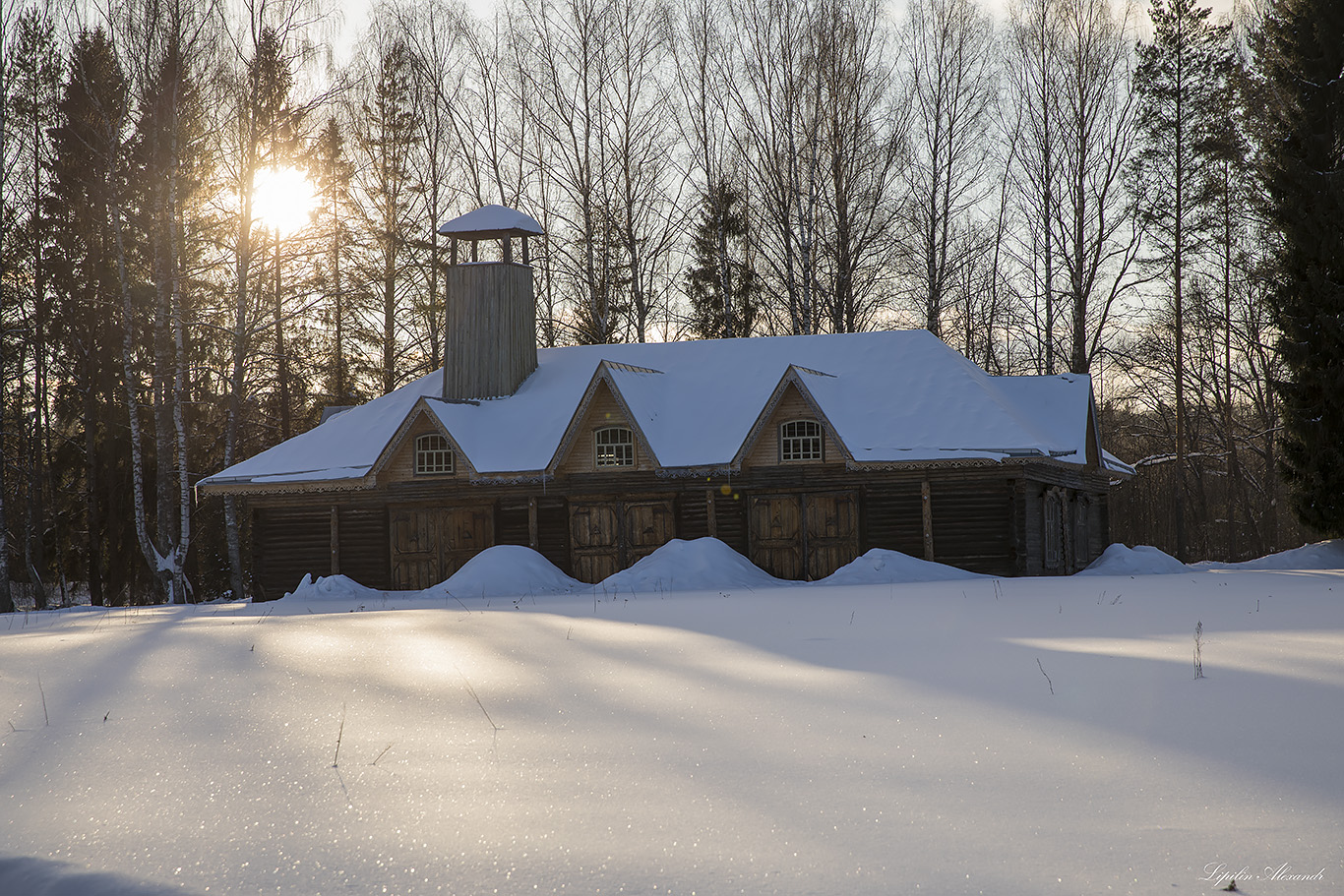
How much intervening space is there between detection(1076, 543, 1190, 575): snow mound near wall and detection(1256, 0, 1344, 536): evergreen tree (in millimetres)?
4547

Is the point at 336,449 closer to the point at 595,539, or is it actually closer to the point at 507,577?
the point at 507,577

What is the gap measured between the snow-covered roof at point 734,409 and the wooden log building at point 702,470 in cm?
6

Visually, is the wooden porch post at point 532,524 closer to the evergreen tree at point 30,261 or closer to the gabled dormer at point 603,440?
the gabled dormer at point 603,440

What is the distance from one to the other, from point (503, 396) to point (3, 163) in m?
13.1

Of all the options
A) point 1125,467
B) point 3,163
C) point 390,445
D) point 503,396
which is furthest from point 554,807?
point 1125,467

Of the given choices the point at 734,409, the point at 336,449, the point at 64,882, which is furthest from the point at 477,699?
the point at 336,449

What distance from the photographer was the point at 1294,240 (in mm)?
26156

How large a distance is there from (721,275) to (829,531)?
691 inches

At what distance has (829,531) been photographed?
79.9ft

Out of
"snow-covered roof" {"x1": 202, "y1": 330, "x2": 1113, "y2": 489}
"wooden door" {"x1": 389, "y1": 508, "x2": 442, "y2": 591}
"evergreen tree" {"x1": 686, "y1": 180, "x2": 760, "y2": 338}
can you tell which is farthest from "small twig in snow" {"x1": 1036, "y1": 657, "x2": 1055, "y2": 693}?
"evergreen tree" {"x1": 686, "y1": 180, "x2": 760, "y2": 338}

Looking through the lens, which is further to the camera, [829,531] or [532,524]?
[532,524]

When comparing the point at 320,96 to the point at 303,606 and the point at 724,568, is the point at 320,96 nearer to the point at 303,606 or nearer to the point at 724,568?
the point at 303,606

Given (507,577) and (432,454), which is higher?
(432,454)

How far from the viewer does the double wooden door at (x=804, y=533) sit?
24.3 m
